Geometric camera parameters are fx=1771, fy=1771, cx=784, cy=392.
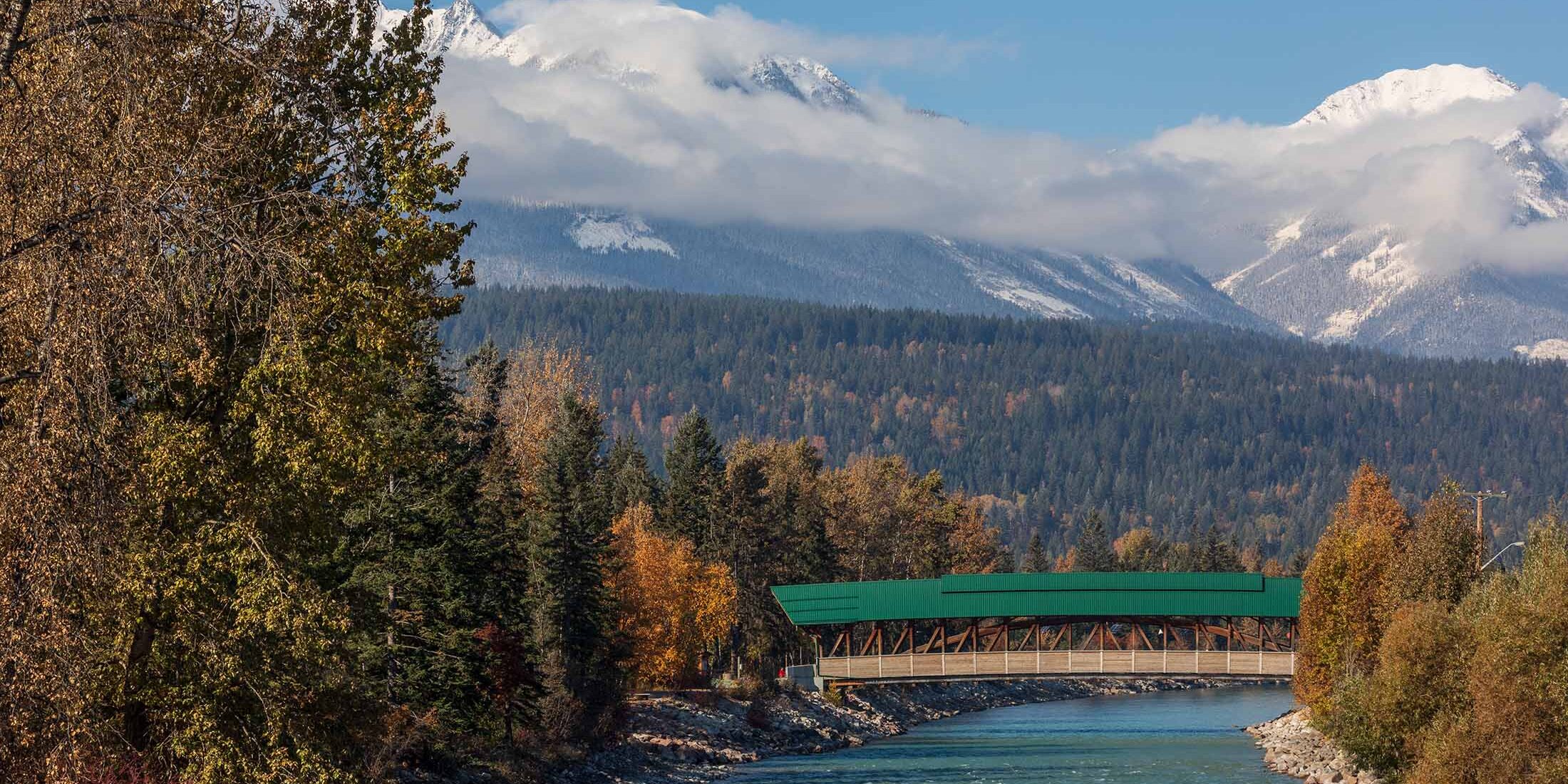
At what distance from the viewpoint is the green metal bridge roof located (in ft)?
286

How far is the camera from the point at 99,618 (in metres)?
20.3

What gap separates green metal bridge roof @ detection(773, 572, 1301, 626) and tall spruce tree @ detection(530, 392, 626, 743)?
904 inches

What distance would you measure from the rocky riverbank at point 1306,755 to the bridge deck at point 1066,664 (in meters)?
3.05

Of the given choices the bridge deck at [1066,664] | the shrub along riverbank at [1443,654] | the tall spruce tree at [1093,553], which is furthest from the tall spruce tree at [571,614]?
the tall spruce tree at [1093,553]

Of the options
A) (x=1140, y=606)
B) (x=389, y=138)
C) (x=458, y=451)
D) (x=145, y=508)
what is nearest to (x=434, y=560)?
(x=458, y=451)

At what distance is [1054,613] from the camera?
8881 cm

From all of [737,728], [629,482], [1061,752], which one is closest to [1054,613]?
[1061,752]

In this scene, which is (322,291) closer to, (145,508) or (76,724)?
(145,508)

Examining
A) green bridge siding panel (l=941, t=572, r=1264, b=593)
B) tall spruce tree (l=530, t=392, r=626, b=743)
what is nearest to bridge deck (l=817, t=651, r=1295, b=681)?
green bridge siding panel (l=941, t=572, r=1264, b=593)

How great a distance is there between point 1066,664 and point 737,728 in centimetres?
1816

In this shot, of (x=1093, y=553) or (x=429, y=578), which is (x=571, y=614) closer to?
(x=429, y=578)

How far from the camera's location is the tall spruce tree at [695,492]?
3856 inches

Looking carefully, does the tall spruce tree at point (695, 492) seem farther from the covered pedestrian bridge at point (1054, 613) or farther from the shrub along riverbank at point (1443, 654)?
the shrub along riverbank at point (1443, 654)

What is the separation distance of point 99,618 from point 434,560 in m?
27.2
